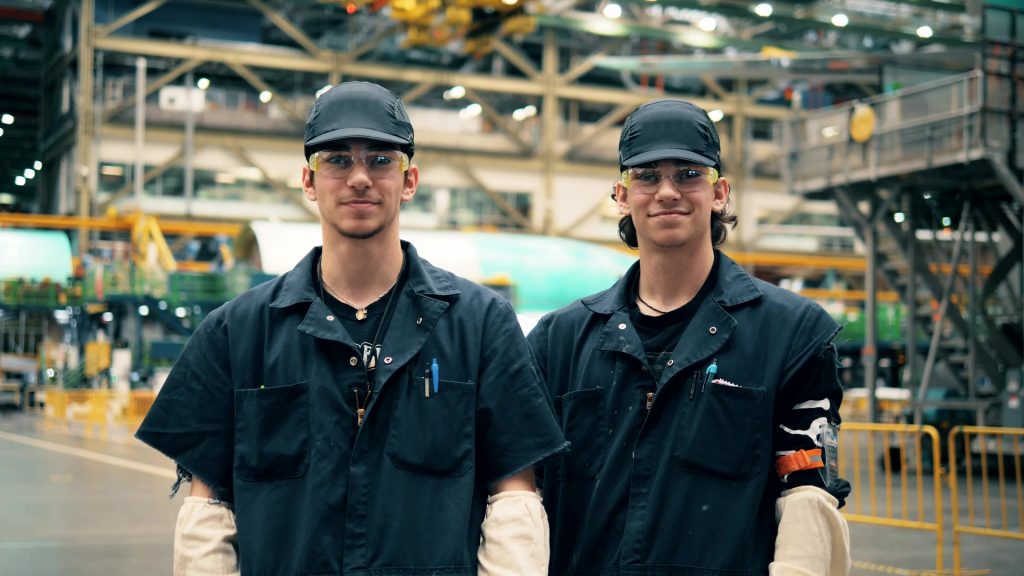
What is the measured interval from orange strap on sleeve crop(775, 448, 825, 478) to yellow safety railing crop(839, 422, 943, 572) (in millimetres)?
7740

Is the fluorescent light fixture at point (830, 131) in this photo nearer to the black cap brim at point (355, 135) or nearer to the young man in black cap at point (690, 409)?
the young man in black cap at point (690, 409)

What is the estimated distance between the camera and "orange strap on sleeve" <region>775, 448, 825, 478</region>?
373 centimetres

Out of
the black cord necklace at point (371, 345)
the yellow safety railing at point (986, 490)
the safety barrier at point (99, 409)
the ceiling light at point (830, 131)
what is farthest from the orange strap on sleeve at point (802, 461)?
the safety barrier at point (99, 409)

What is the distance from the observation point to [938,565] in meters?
10.8

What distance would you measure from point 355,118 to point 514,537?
1.23 metres

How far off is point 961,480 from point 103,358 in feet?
109

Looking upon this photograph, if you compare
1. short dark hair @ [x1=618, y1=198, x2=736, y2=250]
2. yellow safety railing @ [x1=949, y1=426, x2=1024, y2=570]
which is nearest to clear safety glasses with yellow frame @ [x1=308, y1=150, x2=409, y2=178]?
short dark hair @ [x1=618, y1=198, x2=736, y2=250]

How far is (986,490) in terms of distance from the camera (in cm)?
1530

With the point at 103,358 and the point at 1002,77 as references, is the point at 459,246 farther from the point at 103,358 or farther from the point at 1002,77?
the point at 1002,77

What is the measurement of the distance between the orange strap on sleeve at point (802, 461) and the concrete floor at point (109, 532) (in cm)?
746

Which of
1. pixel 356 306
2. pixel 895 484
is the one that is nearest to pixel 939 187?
pixel 895 484

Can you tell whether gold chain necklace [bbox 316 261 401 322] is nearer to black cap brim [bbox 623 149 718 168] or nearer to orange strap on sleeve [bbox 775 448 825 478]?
black cap brim [bbox 623 149 718 168]

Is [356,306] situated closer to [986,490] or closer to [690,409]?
[690,409]

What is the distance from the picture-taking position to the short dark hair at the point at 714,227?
14.3 feet
